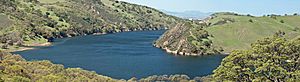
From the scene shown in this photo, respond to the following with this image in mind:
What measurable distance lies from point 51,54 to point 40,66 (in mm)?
94117

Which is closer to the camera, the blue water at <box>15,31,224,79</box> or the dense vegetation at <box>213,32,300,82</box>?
the dense vegetation at <box>213,32,300,82</box>

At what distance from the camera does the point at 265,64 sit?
36281 mm

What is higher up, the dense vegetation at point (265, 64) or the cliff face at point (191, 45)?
the dense vegetation at point (265, 64)

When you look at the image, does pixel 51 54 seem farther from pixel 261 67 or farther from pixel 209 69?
pixel 261 67

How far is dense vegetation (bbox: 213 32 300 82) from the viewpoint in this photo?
119 ft

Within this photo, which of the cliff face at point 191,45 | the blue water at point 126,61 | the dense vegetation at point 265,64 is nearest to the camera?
the dense vegetation at point 265,64

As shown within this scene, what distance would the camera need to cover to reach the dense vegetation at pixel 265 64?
1428 inches

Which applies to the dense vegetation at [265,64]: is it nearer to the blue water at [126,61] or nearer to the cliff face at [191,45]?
the blue water at [126,61]

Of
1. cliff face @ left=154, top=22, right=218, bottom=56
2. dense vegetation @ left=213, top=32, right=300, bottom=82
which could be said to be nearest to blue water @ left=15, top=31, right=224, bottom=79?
cliff face @ left=154, top=22, right=218, bottom=56

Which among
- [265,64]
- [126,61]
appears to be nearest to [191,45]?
[126,61]

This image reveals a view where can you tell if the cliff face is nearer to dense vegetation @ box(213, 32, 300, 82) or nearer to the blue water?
the blue water

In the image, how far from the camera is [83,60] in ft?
483

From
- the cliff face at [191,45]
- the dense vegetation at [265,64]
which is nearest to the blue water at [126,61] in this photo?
the cliff face at [191,45]

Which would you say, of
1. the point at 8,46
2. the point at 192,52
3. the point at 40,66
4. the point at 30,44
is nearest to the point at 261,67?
the point at 40,66
